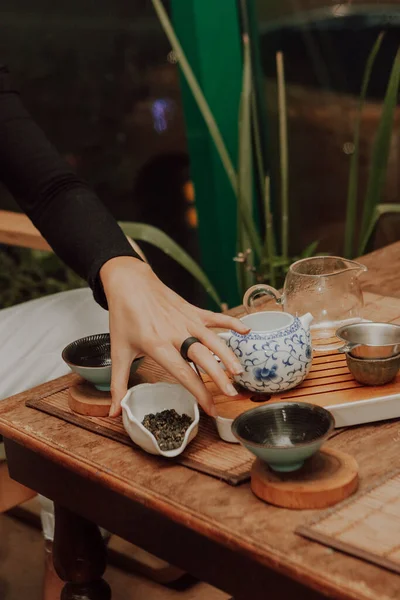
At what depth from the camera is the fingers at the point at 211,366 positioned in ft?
4.72

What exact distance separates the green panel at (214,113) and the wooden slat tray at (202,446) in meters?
2.10

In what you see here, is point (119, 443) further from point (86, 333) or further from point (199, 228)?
point (199, 228)

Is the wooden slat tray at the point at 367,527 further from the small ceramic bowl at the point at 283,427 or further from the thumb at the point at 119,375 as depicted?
the thumb at the point at 119,375

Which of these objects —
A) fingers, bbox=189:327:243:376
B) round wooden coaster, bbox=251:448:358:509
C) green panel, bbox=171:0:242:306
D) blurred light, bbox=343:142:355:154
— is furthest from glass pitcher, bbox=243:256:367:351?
blurred light, bbox=343:142:355:154

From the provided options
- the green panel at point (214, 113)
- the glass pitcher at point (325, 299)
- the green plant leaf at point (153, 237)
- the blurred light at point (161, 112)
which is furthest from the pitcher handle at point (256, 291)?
the blurred light at point (161, 112)

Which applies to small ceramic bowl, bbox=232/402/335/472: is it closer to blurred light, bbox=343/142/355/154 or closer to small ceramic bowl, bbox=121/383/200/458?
small ceramic bowl, bbox=121/383/200/458

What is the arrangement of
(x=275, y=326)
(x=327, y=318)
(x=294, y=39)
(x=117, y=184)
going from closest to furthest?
(x=275, y=326) < (x=327, y=318) < (x=294, y=39) < (x=117, y=184)

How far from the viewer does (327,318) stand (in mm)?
1783

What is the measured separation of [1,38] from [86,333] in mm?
2147

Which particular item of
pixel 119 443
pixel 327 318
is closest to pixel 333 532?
pixel 119 443

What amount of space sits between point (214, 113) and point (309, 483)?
250 centimetres

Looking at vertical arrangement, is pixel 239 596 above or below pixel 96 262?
below

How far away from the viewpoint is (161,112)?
13.1ft

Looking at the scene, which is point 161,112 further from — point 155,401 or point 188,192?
point 155,401
